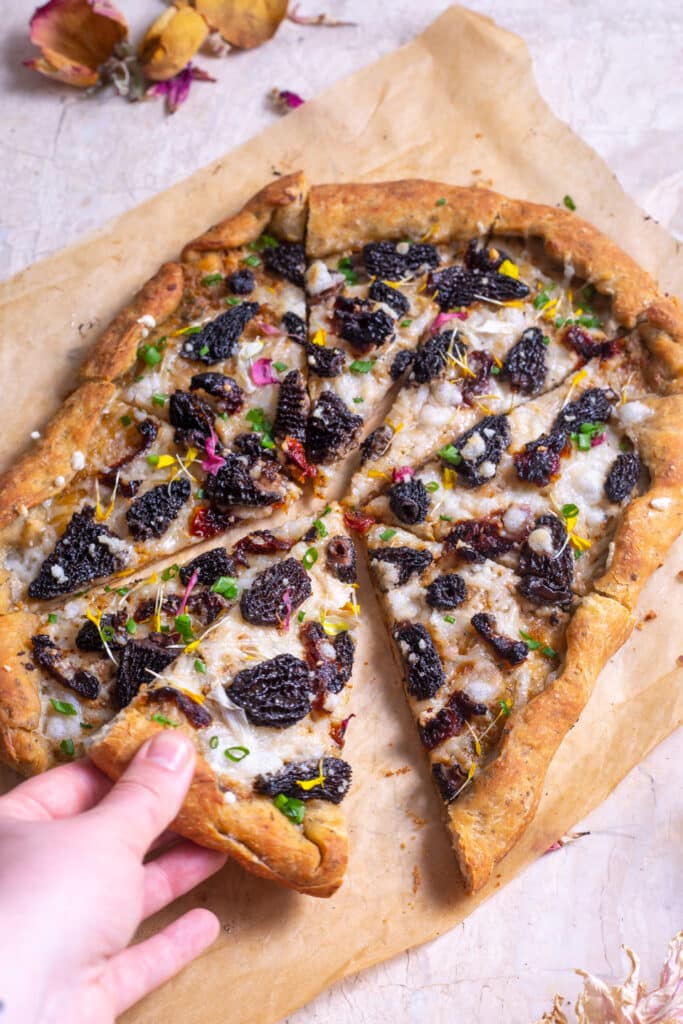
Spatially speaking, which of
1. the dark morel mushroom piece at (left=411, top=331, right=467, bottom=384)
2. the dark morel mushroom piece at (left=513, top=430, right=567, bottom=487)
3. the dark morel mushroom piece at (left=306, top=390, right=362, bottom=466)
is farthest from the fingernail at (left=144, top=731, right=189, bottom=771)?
the dark morel mushroom piece at (left=411, top=331, right=467, bottom=384)

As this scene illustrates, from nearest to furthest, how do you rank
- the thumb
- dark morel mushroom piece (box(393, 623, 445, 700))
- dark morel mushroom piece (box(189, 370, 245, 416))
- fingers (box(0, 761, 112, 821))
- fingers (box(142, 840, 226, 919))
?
the thumb, fingers (box(0, 761, 112, 821)), fingers (box(142, 840, 226, 919)), dark morel mushroom piece (box(393, 623, 445, 700)), dark morel mushroom piece (box(189, 370, 245, 416))

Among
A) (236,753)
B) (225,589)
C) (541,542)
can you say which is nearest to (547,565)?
(541,542)

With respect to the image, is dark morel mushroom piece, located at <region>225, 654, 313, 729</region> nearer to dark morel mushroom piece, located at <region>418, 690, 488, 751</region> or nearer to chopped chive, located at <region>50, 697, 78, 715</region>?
dark morel mushroom piece, located at <region>418, 690, 488, 751</region>

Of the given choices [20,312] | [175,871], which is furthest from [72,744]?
[20,312]

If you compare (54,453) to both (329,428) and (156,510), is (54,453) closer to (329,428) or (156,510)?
(156,510)

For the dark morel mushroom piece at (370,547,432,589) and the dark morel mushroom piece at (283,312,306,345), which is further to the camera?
the dark morel mushroom piece at (283,312,306,345)

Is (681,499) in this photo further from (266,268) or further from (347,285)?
(266,268)
